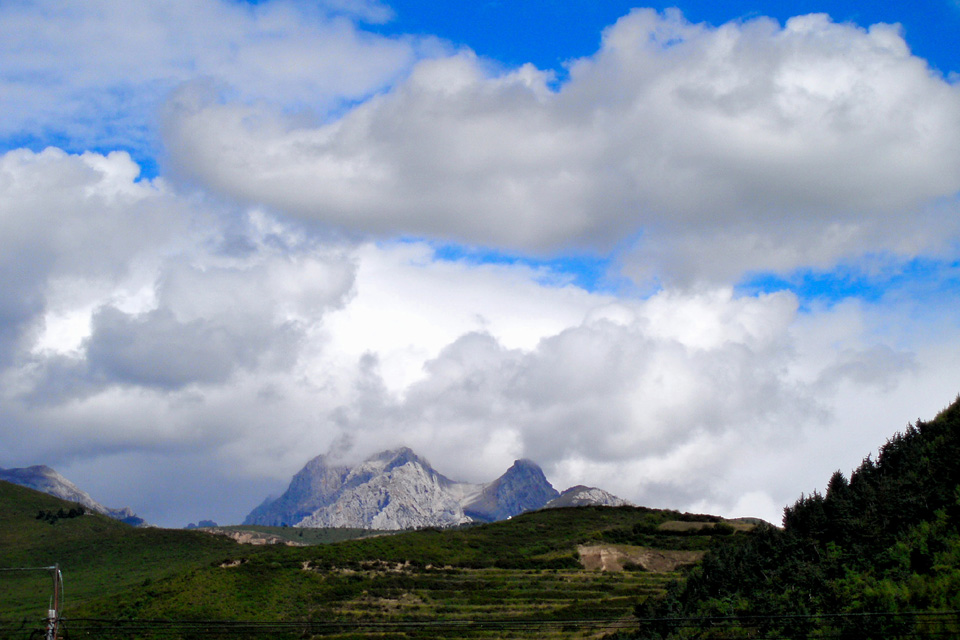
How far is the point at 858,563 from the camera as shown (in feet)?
203

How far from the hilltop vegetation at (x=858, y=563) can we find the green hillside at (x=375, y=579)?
1240cm

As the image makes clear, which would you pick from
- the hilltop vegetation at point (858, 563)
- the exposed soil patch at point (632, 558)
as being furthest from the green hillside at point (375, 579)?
the hilltop vegetation at point (858, 563)

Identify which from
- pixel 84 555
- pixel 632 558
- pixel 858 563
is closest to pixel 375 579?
pixel 632 558

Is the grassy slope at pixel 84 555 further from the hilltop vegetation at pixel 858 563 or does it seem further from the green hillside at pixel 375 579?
Result: the hilltop vegetation at pixel 858 563

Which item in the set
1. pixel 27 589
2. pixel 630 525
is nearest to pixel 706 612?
pixel 630 525

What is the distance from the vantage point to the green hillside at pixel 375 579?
97.0 meters

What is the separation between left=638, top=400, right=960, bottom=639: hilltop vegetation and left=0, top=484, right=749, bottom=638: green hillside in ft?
40.7

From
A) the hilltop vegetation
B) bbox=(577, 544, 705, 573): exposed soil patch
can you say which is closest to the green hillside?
bbox=(577, 544, 705, 573): exposed soil patch

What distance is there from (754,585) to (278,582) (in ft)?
236

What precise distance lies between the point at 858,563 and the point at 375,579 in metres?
76.1

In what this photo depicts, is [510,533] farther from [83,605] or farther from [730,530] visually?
[83,605]

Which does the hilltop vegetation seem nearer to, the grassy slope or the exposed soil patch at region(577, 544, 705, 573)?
the exposed soil patch at region(577, 544, 705, 573)

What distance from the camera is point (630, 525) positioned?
160m

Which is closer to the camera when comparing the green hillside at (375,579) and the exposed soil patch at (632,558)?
the green hillside at (375,579)
